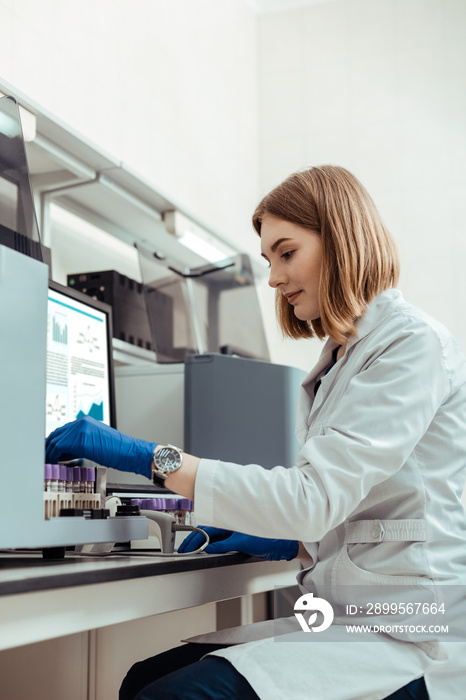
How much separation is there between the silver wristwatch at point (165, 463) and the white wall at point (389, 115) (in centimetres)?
237

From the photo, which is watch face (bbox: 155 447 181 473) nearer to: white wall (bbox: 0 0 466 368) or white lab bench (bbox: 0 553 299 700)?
white lab bench (bbox: 0 553 299 700)

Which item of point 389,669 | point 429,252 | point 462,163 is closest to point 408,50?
point 462,163

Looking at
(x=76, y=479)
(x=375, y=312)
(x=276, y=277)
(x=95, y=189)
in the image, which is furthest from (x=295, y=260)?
(x=95, y=189)

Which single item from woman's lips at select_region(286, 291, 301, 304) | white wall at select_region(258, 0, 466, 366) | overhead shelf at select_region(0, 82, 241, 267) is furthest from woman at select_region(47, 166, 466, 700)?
white wall at select_region(258, 0, 466, 366)

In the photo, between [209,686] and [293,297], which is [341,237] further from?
[209,686]

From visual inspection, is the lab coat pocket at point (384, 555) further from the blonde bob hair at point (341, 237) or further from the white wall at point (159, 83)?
the white wall at point (159, 83)

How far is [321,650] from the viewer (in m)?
0.93

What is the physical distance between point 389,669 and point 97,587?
1.28 feet

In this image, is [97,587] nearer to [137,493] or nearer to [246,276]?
[137,493]

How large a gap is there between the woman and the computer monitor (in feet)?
1.32

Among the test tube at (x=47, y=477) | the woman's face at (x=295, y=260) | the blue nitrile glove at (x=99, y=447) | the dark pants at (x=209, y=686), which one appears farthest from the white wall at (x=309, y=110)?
the dark pants at (x=209, y=686)

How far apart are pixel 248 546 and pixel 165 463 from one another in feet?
1.03

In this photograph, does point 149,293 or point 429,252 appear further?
point 429,252

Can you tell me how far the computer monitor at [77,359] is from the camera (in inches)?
57.2
